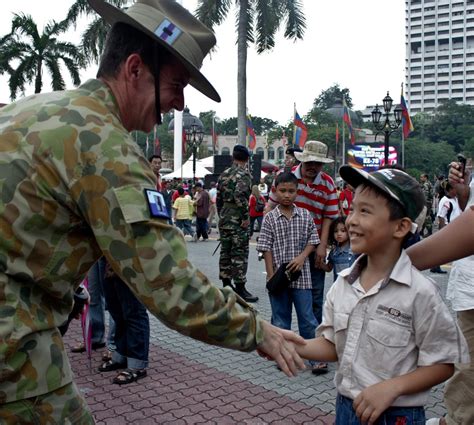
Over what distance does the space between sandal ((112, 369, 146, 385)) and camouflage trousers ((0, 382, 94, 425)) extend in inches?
112

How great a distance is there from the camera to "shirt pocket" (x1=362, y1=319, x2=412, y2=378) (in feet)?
6.80

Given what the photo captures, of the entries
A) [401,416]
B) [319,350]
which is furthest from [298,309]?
[401,416]

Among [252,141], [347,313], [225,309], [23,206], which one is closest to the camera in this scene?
[23,206]

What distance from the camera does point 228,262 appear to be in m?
7.74

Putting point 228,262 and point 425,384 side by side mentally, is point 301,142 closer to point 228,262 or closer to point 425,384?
point 228,262

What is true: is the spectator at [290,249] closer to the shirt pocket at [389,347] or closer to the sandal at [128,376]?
the sandal at [128,376]

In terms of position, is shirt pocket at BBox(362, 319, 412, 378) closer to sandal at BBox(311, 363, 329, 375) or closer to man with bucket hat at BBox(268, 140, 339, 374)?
sandal at BBox(311, 363, 329, 375)

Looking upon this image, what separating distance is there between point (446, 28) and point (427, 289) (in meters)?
148

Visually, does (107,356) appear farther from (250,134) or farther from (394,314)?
(250,134)

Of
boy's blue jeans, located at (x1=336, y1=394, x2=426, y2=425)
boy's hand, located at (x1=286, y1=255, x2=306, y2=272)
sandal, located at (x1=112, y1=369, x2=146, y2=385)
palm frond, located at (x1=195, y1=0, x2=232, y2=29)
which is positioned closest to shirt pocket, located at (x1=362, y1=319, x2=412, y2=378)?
boy's blue jeans, located at (x1=336, y1=394, x2=426, y2=425)

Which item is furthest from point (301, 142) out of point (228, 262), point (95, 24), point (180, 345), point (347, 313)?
point (347, 313)

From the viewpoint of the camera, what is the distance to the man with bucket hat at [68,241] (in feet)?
5.16

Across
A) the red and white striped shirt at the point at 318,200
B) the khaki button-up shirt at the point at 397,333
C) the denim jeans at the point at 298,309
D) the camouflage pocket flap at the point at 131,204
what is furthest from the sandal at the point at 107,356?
the camouflage pocket flap at the point at 131,204

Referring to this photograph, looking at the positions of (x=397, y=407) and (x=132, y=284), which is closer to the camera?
(x=132, y=284)
